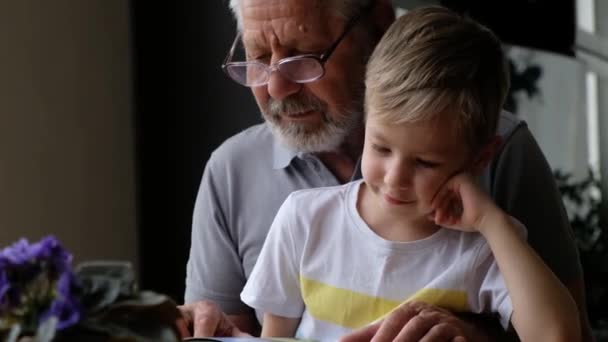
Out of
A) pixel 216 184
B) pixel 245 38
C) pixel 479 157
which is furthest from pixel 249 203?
pixel 479 157

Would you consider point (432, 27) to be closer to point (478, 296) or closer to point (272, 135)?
point (478, 296)

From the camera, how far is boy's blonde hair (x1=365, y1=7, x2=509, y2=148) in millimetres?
1212

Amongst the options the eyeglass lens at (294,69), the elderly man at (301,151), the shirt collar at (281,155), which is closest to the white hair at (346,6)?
the elderly man at (301,151)

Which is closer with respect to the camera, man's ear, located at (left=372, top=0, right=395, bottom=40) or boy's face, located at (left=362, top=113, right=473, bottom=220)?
boy's face, located at (left=362, top=113, right=473, bottom=220)

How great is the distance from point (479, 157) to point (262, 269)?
38 cm

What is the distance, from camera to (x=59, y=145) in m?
2.50

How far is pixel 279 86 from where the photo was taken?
1.59 meters

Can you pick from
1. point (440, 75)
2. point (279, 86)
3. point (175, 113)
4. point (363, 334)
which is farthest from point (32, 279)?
point (175, 113)

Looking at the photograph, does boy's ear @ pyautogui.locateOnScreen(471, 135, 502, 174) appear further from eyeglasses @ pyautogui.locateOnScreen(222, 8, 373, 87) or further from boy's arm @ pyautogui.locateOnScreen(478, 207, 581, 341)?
eyeglasses @ pyautogui.locateOnScreen(222, 8, 373, 87)

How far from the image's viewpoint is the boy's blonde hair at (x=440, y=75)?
3.98 ft

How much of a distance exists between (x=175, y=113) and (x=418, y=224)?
156 centimetres

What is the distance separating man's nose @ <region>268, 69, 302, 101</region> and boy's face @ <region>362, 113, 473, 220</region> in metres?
0.36

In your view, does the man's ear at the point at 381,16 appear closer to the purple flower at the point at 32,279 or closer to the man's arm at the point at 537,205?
the man's arm at the point at 537,205

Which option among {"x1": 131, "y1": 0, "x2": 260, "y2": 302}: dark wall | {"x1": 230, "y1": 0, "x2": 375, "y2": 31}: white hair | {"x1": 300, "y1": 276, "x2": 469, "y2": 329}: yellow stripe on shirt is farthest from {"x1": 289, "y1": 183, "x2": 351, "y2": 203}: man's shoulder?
{"x1": 131, "y1": 0, "x2": 260, "y2": 302}: dark wall
